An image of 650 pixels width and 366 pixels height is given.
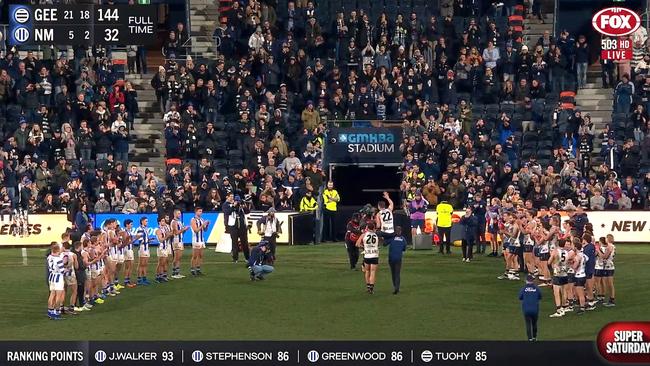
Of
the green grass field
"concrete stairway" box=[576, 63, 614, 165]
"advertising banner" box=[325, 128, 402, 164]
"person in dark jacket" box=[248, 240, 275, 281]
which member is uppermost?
"concrete stairway" box=[576, 63, 614, 165]

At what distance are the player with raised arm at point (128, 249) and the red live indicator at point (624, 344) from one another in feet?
52.7

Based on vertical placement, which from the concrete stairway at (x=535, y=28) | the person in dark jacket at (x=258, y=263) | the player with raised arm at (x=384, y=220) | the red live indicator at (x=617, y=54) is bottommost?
the person in dark jacket at (x=258, y=263)

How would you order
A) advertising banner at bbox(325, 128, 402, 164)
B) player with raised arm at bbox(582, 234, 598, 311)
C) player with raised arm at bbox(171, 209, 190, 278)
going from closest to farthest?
player with raised arm at bbox(582, 234, 598, 311) < player with raised arm at bbox(171, 209, 190, 278) < advertising banner at bbox(325, 128, 402, 164)

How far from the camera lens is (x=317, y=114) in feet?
186

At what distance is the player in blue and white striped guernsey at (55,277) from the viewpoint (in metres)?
37.4

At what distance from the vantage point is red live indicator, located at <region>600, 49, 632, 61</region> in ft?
193

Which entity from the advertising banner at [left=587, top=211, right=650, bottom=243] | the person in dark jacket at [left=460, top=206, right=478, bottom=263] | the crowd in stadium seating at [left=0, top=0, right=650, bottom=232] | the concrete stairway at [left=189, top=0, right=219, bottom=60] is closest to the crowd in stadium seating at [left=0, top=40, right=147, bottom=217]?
the crowd in stadium seating at [left=0, top=0, right=650, bottom=232]

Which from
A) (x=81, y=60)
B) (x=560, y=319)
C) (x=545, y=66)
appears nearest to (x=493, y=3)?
(x=545, y=66)

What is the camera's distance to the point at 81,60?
196ft

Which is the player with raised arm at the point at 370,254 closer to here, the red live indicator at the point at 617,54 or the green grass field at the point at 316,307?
the green grass field at the point at 316,307
